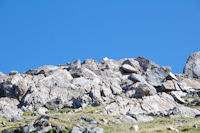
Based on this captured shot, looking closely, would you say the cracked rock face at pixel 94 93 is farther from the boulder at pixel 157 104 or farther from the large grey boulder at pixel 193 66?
the large grey boulder at pixel 193 66

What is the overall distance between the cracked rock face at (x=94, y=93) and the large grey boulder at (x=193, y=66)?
19.3 meters

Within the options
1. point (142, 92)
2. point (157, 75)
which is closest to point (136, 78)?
point (157, 75)

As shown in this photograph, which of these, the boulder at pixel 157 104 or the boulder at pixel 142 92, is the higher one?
the boulder at pixel 142 92

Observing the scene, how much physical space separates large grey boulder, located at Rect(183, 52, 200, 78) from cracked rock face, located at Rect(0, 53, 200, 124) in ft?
63.3

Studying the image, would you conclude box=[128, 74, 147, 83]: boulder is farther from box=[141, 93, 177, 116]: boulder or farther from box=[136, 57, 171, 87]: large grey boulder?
box=[141, 93, 177, 116]: boulder

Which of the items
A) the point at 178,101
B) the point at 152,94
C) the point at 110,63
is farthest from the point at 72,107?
the point at 110,63

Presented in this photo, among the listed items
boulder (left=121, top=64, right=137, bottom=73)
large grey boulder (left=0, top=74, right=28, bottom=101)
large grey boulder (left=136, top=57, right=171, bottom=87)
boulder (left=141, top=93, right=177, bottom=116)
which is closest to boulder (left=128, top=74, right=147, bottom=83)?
large grey boulder (left=136, top=57, right=171, bottom=87)

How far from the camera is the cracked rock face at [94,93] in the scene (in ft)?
215

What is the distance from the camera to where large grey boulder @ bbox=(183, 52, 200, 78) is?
399ft

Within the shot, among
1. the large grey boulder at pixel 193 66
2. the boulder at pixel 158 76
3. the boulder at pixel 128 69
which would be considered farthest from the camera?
the large grey boulder at pixel 193 66

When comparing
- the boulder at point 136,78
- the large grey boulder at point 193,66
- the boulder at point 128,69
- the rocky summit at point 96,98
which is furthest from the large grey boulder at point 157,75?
the large grey boulder at point 193,66

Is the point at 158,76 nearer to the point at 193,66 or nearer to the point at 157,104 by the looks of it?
the point at 157,104

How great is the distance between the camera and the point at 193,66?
409ft

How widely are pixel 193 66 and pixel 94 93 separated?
6482 cm
